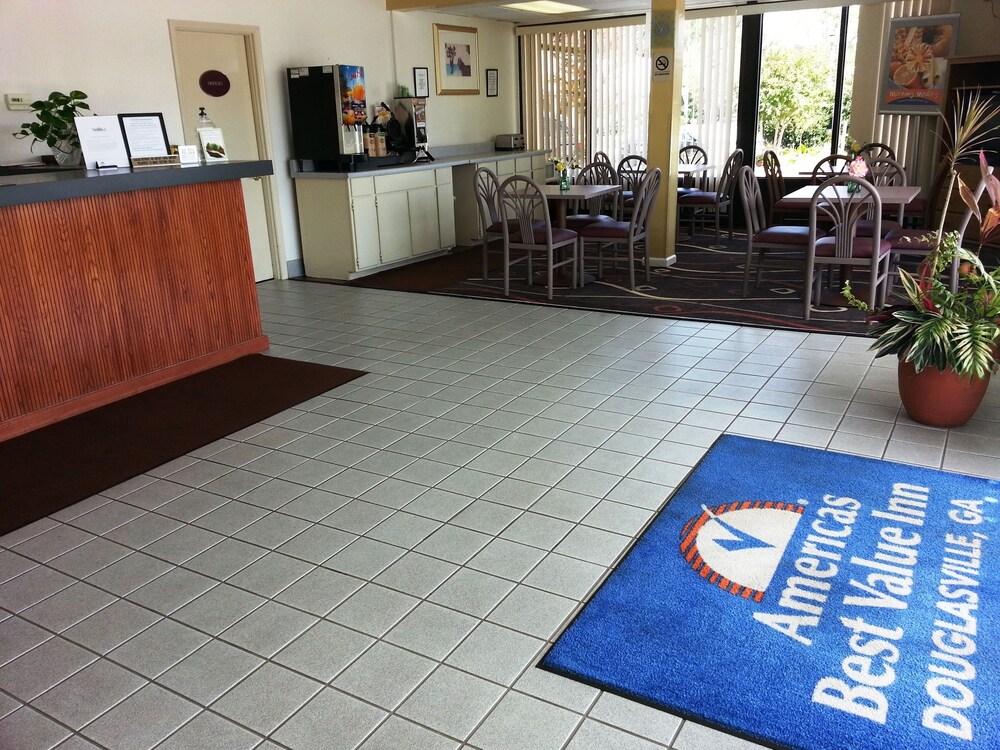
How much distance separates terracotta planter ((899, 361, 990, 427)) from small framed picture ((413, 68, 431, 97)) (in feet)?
20.3

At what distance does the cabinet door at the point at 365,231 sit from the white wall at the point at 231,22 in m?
0.68

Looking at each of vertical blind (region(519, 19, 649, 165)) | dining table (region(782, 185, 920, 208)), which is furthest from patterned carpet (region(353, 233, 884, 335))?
vertical blind (region(519, 19, 649, 165))

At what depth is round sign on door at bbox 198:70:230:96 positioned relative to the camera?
6.44 m

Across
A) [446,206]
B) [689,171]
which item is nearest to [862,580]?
[689,171]

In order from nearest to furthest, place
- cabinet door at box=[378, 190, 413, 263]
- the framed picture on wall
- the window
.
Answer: cabinet door at box=[378, 190, 413, 263], the window, the framed picture on wall

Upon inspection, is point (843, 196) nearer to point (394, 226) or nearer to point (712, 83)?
point (394, 226)

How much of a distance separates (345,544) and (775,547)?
1437 millimetres

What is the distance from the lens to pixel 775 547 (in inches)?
105

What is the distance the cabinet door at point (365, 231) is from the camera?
283 inches

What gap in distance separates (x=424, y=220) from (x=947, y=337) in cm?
547

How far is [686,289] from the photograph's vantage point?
6.46 metres

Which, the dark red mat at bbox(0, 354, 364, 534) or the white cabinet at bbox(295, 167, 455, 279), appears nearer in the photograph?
the dark red mat at bbox(0, 354, 364, 534)

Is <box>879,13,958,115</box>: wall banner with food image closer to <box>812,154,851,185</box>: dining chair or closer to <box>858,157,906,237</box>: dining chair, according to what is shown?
<box>858,157,906,237</box>: dining chair

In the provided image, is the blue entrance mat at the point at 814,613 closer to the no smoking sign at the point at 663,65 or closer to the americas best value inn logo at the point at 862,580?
the americas best value inn logo at the point at 862,580
